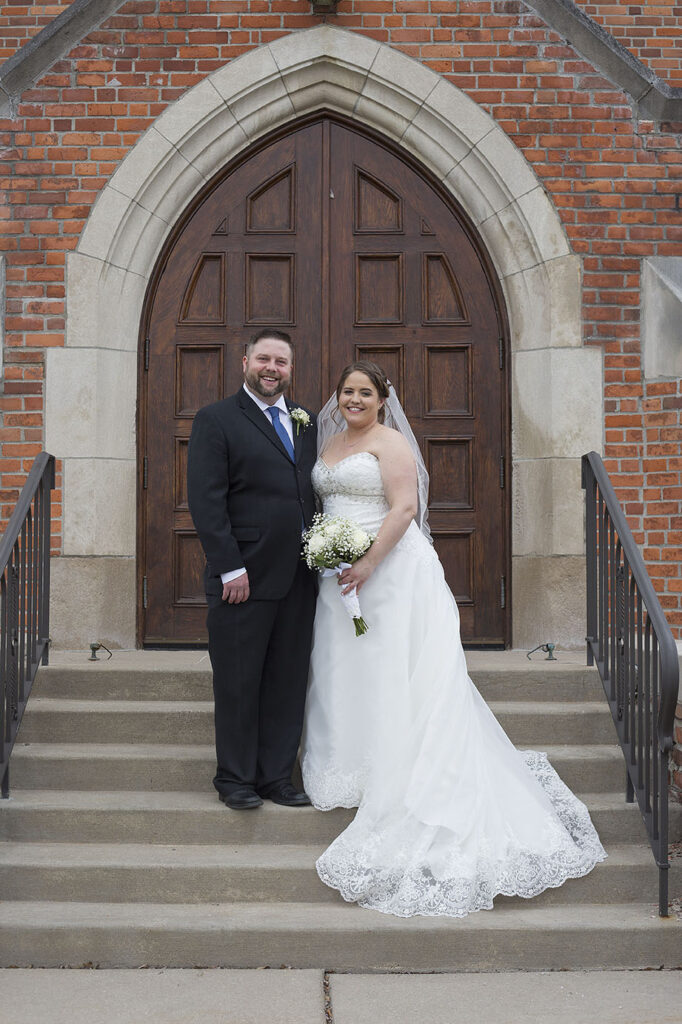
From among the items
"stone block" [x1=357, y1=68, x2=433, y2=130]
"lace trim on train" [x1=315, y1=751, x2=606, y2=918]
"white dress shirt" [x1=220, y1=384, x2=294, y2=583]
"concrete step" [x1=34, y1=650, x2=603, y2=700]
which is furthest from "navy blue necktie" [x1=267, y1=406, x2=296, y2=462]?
"stone block" [x1=357, y1=68, x2=433, y2=130]

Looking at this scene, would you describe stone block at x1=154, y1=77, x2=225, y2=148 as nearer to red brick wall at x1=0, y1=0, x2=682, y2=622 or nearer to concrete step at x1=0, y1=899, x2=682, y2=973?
red brick wall at x1=0, y1=0, x2=682, y2=622

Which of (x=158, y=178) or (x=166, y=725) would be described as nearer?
(x=166, y=725)

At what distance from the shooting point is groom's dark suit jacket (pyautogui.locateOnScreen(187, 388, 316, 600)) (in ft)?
12.7

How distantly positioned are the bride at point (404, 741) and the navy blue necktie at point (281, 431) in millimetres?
150

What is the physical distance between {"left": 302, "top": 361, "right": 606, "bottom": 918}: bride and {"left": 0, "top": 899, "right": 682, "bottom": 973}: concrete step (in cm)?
11

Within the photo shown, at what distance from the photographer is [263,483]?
3.95 metres

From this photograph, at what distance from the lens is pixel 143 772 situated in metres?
4.11

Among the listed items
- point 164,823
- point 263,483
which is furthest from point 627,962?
point 263,483

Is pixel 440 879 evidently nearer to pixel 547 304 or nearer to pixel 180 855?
pixel 180 855

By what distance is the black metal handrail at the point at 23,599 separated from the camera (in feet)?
13.1

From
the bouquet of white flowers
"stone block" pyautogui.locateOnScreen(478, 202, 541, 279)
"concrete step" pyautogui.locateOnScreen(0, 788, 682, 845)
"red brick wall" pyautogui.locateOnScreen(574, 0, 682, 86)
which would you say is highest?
"red brick wall" pyautogui.locateOnScreen(574, 0, 682, 86)

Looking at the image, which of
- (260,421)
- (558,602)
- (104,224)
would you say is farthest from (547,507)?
(104,224)

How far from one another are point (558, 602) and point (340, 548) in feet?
6.47

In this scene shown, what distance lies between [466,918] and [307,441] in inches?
77.4
